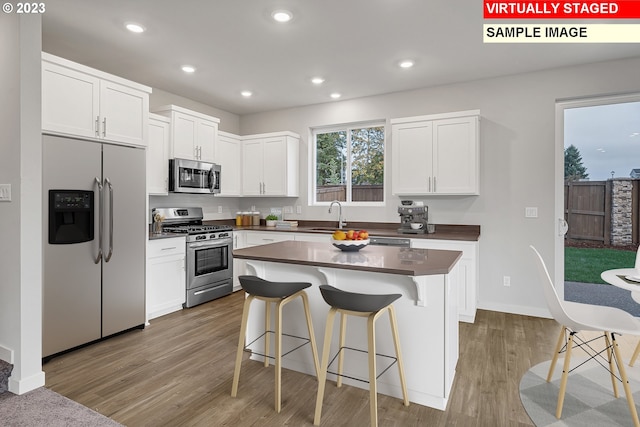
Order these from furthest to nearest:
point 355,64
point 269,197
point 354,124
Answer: point 269,197, point 354,124, point 355,64

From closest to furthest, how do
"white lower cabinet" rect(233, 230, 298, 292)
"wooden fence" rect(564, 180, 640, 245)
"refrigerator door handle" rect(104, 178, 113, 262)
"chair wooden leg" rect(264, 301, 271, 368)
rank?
"chair wooden leg" rect(264, 301, 271, 368)
"refrigerator door handle" rect(104, 178, 113, 262)
"wooden fence" rect(564, 180, 640, 245)
"white lower cabinet" rect(233, 230, 298, 292)

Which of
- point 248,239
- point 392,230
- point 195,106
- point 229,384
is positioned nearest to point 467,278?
point 392,230

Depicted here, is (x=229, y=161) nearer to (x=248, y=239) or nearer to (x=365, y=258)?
(x=248, y=239)

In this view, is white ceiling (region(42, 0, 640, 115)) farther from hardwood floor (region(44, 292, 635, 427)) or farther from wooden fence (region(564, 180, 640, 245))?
hardwood floor (region(44, 292, 635, 427))

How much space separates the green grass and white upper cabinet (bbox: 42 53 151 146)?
4736mm

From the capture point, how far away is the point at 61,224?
2.88m

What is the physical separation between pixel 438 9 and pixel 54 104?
3.11 meters

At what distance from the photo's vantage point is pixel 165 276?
154 inches

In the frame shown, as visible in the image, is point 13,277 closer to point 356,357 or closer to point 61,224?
point 61,224

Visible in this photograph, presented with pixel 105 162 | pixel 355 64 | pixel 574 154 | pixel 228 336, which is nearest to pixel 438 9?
pixel 355 64

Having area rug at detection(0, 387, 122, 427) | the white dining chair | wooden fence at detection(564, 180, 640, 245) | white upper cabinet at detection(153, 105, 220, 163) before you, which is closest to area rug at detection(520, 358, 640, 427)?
the white dining chair

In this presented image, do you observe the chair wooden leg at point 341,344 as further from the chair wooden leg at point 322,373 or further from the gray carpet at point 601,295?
the gray carpet at point 601,295

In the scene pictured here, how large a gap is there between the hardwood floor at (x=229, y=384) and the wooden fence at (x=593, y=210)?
1193mm

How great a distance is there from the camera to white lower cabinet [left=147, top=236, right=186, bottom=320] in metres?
3.75
